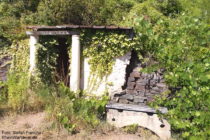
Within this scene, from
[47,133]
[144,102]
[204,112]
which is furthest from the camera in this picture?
[144,102]

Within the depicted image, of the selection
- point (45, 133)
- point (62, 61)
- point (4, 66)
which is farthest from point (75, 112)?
point (4, 66)

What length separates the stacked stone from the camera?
207 inches

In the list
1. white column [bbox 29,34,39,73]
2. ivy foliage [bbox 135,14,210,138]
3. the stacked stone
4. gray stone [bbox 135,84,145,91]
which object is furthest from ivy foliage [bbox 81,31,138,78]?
ivy foliage [bbox 135,14,210,138]

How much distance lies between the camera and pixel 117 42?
18.9ft

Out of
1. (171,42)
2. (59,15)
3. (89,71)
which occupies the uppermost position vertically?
(59,15)

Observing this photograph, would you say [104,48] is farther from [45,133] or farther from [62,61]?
[45,133]

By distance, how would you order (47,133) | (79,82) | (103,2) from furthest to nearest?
1. (103,2)
2. (79,82)
3. (47,133)

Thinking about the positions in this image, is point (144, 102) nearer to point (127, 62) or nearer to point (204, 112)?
point (127, 62)

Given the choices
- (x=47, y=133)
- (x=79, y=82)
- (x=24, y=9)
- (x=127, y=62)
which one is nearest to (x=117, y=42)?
(x=127, y=62)

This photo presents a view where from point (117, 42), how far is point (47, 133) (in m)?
3.07

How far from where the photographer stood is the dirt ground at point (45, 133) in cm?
414

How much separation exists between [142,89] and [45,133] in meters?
2.73

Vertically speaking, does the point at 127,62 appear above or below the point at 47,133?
above

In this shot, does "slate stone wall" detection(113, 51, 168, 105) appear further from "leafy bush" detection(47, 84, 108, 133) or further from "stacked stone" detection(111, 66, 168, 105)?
"leafy bush" detection(47, 84, 108, 133)
